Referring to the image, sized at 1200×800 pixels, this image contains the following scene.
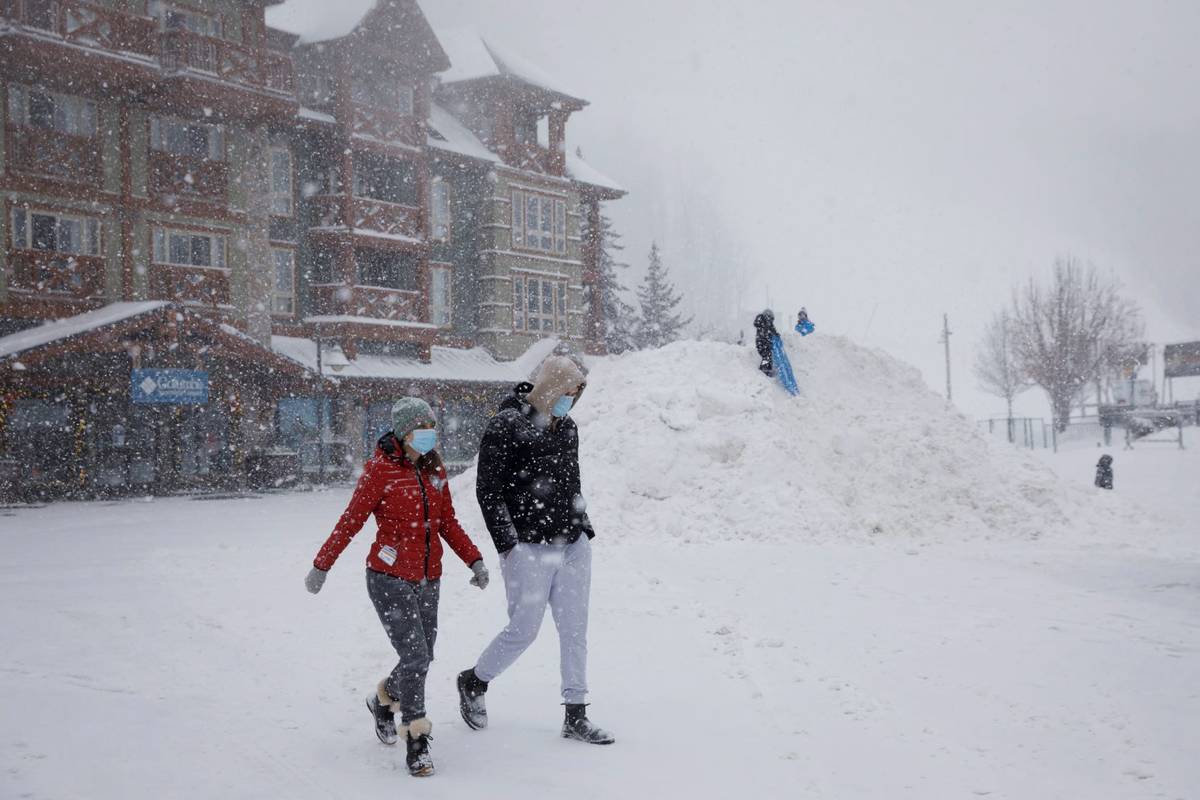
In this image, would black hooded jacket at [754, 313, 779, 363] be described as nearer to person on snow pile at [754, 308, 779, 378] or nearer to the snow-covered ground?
person on snow pile at [754, 308, 779, 378]

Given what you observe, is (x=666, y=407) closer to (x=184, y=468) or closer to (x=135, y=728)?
(x=135, y=728)

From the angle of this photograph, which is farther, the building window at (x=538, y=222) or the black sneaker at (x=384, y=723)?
the building window at (x=538, y=222)

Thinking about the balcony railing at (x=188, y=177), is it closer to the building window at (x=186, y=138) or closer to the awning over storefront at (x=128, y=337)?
the building window at (x=186, y=138)

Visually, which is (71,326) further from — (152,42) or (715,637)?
(715,637)

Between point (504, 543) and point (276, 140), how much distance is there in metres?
27.6

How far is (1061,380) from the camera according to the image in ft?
169

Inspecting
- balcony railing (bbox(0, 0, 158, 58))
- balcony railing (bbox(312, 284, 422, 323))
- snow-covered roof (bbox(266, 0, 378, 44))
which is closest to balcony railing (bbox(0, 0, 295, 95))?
balcony railing (bbox(0, 0, 158, 58))

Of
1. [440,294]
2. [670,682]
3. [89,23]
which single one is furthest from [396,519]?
[440,294]

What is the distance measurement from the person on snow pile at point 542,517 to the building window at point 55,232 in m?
22.2

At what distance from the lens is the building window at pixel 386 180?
104 feet

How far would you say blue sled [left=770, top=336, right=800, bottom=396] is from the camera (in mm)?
16522

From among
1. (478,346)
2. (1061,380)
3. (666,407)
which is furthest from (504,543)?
(1061,380)

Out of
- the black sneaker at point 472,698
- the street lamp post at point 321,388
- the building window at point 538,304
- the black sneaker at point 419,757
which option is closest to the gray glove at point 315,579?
the black sneaker at point 419,757

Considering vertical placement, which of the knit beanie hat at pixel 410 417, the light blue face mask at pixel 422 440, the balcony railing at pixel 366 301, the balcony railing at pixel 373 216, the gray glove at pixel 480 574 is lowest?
the gray glove at pixel 480 574
